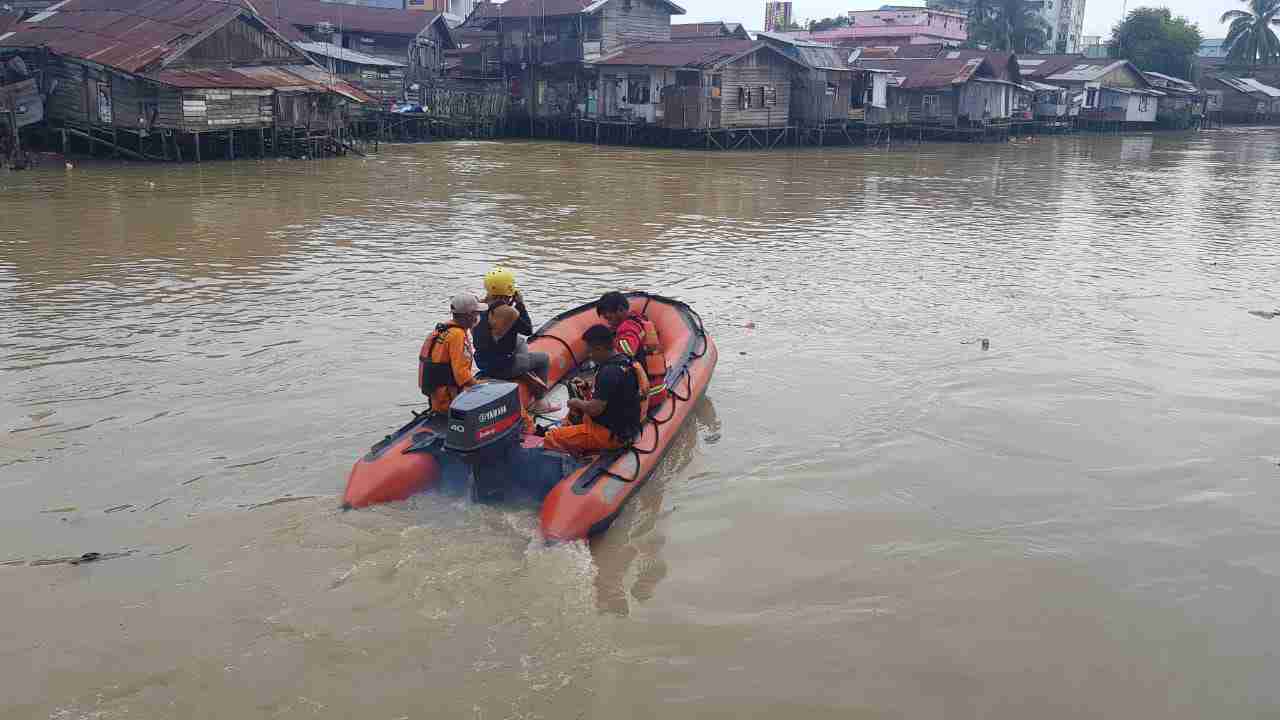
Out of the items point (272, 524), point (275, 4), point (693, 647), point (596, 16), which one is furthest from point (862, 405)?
point (275, 4)

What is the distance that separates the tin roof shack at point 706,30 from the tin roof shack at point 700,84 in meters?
7.14

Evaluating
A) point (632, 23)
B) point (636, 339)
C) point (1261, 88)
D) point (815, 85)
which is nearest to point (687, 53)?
point (632, 23)

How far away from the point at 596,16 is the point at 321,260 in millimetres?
28945

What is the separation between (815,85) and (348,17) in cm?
1921

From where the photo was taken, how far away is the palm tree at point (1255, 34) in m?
70.7

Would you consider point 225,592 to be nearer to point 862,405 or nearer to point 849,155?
point 862,405

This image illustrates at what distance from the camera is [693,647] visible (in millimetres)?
5020

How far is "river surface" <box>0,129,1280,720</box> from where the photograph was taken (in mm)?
4746

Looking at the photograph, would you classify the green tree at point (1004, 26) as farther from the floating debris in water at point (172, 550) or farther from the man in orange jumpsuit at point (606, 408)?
the floating debris in water at point (172, 550)

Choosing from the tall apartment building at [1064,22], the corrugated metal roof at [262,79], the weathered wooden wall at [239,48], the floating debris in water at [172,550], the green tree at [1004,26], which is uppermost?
the tall apartment building at [1064,22]

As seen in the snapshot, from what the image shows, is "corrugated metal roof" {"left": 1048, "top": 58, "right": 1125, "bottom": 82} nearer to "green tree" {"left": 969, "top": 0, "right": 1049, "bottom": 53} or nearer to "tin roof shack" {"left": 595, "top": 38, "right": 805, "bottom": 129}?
"green tree" {"left": 969, "top": 0, "right": 1049, "bottom": 53}

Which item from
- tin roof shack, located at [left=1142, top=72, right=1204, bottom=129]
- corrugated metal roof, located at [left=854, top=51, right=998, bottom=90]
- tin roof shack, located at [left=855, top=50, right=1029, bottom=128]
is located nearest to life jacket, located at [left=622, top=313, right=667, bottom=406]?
tin roof shack, located at [left=855, top=50, right=1029, bottom=128]

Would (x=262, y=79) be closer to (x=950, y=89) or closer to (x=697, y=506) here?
(x=697, y=506)

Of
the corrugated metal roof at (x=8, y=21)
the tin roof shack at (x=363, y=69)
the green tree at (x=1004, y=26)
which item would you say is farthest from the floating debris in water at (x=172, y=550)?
the green tree at (x=1004, y=26)
